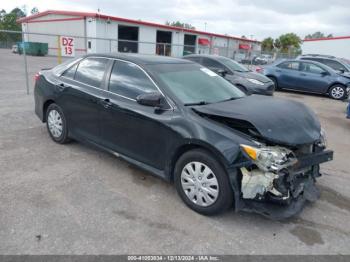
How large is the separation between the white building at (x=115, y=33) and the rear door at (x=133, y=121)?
2051 cm

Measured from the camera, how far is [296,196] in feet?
10.8

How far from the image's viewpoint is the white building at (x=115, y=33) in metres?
28.2

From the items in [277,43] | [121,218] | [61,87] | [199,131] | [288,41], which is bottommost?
[121,218]

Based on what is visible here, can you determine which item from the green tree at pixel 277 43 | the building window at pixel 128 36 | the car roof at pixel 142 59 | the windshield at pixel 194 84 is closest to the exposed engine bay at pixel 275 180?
the windshield at pixel 194 84

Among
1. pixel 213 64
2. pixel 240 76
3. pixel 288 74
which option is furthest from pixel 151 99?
pixel 288 74

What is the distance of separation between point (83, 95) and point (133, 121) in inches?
42.9

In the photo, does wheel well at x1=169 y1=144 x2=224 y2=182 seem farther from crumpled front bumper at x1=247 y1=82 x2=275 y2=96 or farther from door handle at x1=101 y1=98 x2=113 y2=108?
crumpled front bumper at x1=247 y1=82 x2=275 y2=96

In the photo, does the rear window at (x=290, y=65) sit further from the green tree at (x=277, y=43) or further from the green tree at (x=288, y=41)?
the green tree at (x=277, y=43)

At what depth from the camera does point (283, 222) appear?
3.38 m

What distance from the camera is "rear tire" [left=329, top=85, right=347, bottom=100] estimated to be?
12.6m

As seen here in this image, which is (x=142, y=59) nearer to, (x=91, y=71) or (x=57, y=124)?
(x=91, y=71)

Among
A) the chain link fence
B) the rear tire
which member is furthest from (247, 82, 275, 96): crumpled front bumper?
the chain link fence

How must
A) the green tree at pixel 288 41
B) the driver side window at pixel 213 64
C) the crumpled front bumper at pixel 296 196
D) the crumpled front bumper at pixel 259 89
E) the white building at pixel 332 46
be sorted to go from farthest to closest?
the green tree at pixel 288 41
the white building at pixel 332 46
the driver side window at pixel 213 64
the crumpled front bumper at pixel 259 89
the crumpled front bumper at pixel 296 196

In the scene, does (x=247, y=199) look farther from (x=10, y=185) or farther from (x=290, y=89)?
(x=290, y=89)
